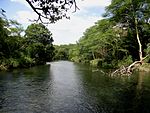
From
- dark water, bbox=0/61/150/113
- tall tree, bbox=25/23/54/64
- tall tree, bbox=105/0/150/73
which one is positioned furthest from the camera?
tall tree, bbox=25/23/54/64

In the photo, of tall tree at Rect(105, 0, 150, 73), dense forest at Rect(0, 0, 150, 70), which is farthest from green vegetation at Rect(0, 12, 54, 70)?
tall tree at Rect(105, 0, 150, 73)

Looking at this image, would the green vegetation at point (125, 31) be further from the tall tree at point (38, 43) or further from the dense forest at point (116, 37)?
the tall tree at point (38, 43)

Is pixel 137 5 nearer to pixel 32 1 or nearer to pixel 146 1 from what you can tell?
pixel 146 1

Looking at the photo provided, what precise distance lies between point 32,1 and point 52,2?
109cm

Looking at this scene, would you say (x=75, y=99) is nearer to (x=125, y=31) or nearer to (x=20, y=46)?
(x=125, y=31)

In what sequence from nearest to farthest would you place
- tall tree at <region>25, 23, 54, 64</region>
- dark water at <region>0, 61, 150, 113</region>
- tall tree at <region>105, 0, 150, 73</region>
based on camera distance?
1. dark water at <region>0, 61, 150, 113</region>
2. tall tree at <region>105, 0, 150, 73</region>
3. tall tree at <region>25, 23, 54, 64</region>

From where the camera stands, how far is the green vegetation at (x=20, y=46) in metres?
65.1

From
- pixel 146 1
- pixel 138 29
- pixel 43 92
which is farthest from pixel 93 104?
pixel 138 29

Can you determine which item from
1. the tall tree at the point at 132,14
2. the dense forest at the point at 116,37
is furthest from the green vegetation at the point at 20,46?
the tall tree at the point at 132,14

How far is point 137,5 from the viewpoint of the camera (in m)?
62.1

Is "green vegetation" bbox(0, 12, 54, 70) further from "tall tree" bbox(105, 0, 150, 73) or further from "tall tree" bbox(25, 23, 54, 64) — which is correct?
"tall tree" bbox(105, 0, 150, 73)

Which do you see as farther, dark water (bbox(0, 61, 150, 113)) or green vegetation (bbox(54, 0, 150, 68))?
green vegetation (bbox(54, 0, 150, 68))

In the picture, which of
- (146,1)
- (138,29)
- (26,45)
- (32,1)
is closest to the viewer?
(32,1)

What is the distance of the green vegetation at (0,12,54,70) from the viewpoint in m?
65.1
